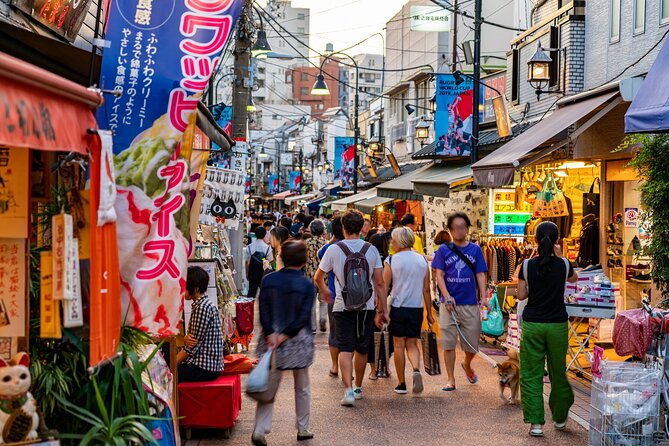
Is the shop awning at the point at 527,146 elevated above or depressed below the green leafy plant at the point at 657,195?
above

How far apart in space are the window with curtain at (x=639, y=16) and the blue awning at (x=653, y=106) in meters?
5.71

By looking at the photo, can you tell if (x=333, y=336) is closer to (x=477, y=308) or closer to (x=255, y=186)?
(x=477, y=308)

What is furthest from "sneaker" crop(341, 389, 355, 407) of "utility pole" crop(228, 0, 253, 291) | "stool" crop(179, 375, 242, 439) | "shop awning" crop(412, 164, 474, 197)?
"shop awning" crop(412, 164, 474, 197)

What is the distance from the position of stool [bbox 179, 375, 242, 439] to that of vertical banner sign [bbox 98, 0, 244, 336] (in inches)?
93.2

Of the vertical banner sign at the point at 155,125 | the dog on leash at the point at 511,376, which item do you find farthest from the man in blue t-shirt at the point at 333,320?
the vertical banner sign at the point at 155,125

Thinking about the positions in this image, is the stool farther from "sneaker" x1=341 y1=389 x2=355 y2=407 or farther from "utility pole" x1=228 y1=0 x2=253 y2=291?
"utility pole" x1=228 y1=0 x2=253 y2=291

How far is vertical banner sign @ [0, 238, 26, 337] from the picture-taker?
5.25 meters

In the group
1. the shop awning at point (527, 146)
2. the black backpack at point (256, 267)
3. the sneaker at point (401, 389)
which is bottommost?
the sneaker at point (401, 389)

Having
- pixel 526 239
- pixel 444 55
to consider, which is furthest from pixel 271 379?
pixel 444 55

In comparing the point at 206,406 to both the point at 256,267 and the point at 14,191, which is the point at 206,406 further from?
the point at 256,267

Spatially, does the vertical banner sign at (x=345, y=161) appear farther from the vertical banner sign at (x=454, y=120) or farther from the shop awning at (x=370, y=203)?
the vertical banner sign at (x=454, y=120)

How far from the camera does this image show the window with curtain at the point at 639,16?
1432cm

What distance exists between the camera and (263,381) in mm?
7344

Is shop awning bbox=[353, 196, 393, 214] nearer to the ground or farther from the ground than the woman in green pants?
farther from the ground
